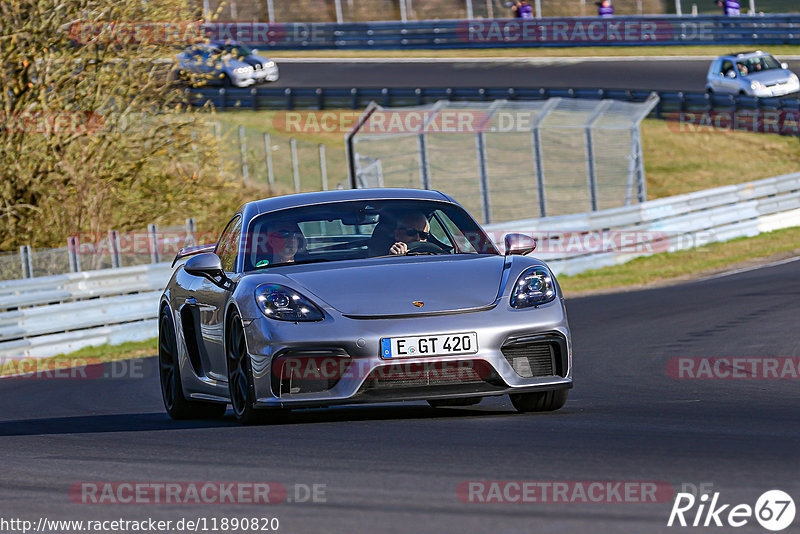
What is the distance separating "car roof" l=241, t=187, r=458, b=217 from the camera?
8695mm

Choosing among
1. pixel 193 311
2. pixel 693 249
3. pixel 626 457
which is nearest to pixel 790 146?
pixel 693 249

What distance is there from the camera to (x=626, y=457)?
5.78 metres

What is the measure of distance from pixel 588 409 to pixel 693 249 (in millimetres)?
17805

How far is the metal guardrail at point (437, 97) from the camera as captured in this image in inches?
1464

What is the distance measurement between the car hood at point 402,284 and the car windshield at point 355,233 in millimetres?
375

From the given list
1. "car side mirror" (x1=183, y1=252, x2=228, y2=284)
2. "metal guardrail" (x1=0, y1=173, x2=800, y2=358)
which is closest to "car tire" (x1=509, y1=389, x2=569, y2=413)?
"car side mirror" (x1=183, y1=252, x2=228, y2=284)

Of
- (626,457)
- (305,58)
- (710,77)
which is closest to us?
(626,457)

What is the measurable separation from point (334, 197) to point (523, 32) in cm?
4300

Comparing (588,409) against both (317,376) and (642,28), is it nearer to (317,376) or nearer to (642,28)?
(317,376)

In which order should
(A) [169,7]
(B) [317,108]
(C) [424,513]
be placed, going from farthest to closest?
1. (B) [317,108]
2. (A) [169,7]
3. (C) [424,513]

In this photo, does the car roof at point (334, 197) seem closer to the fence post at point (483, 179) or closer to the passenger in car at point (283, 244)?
the passenger in car at point (283, 244)

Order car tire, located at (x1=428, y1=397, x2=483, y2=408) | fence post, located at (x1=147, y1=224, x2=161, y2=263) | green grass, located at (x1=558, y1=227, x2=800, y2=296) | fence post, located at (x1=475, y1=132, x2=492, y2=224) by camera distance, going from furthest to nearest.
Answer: fence post, located at (x1=475, y1=132, x2=492, y2=224) → green grass, located at (x1=558, y1=227, x2=800, y2=296) → fence post, located at (x1=147, y1=224, x2=161, y2=263) → car tire, located at (x1=428, y1=397, x2=483, y2=408)

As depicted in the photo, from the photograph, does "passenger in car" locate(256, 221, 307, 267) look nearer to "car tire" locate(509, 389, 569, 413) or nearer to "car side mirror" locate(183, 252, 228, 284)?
"car side mirror" locate(183, 252, 228, 284)

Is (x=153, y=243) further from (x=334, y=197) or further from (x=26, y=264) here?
(x=334, y=197)
